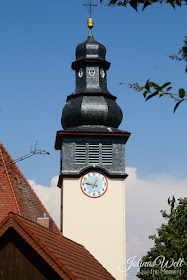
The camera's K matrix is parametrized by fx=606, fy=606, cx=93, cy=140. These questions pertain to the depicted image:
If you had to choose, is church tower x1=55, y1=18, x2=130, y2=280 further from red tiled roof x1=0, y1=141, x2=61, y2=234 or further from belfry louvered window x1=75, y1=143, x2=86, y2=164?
red tiled roof x1=0, y1=141, x2=61, y2=234

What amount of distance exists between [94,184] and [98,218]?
1649 millimetres

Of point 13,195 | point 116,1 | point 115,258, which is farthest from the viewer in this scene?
point 115,258

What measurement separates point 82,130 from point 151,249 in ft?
36.8

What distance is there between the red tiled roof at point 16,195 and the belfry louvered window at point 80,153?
4.04 metres

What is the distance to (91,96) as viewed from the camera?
30.7 m

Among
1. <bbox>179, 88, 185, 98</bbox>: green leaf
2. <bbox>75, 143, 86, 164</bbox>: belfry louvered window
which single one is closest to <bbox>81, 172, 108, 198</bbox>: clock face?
<bbox>75, 143, 86, 164</bbox>: belfry louvered window

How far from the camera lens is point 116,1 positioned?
6.55 m

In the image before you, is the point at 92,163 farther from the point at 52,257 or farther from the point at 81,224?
the point at 52,257

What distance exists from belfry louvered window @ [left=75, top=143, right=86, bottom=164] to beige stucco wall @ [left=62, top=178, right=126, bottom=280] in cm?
96

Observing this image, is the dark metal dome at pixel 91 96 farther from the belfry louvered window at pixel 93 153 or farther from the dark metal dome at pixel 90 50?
→ the belfry louvered window at pixel 93 153

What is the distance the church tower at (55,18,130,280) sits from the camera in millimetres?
28812

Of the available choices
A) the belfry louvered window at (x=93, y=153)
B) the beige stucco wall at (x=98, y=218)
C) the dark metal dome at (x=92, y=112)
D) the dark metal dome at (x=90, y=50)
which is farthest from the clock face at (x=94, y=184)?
the dark metal dome at (x=90, y=50)

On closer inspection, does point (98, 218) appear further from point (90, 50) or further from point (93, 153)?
point (90, 50)

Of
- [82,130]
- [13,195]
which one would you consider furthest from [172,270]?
[82,130]
